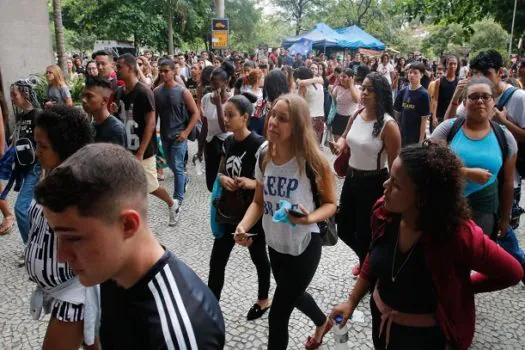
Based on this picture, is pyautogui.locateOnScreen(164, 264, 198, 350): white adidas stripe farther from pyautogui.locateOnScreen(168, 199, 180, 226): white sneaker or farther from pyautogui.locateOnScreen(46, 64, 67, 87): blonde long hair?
pyautogui.locateOnScreen(46, 64, 67, 87): blonde long hair

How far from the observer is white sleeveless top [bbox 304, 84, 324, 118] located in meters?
7.77

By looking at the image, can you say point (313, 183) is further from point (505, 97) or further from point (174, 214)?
point (174, 214)

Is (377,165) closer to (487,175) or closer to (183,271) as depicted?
(487,175)

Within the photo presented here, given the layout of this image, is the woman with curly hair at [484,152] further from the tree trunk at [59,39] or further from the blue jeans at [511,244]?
the tree trunk at [59,39]

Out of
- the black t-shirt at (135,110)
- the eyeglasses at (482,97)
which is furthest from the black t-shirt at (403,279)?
the black t-shirt at (135,110)

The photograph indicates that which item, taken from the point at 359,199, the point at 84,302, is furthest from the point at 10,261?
the point at 359,199

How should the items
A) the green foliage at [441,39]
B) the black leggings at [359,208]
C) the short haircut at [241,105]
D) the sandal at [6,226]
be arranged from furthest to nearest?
the green foliage at [441,39], the sandal at [6,226], the black leggings at [359,208], the short haircut at [241,105]

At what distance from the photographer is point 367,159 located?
3520 millimetres

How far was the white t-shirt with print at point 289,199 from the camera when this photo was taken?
8.57 feet

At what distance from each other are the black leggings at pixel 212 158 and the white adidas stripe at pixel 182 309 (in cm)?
351

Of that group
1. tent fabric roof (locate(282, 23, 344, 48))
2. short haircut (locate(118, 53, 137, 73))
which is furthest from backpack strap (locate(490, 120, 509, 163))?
tent fabric roof (locate(282, 23, 344, 48))

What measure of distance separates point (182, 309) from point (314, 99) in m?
6.89

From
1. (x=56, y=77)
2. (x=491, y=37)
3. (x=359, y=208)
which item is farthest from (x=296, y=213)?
(x=491, y=37)

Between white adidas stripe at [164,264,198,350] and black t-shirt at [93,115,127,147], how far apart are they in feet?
8.92
